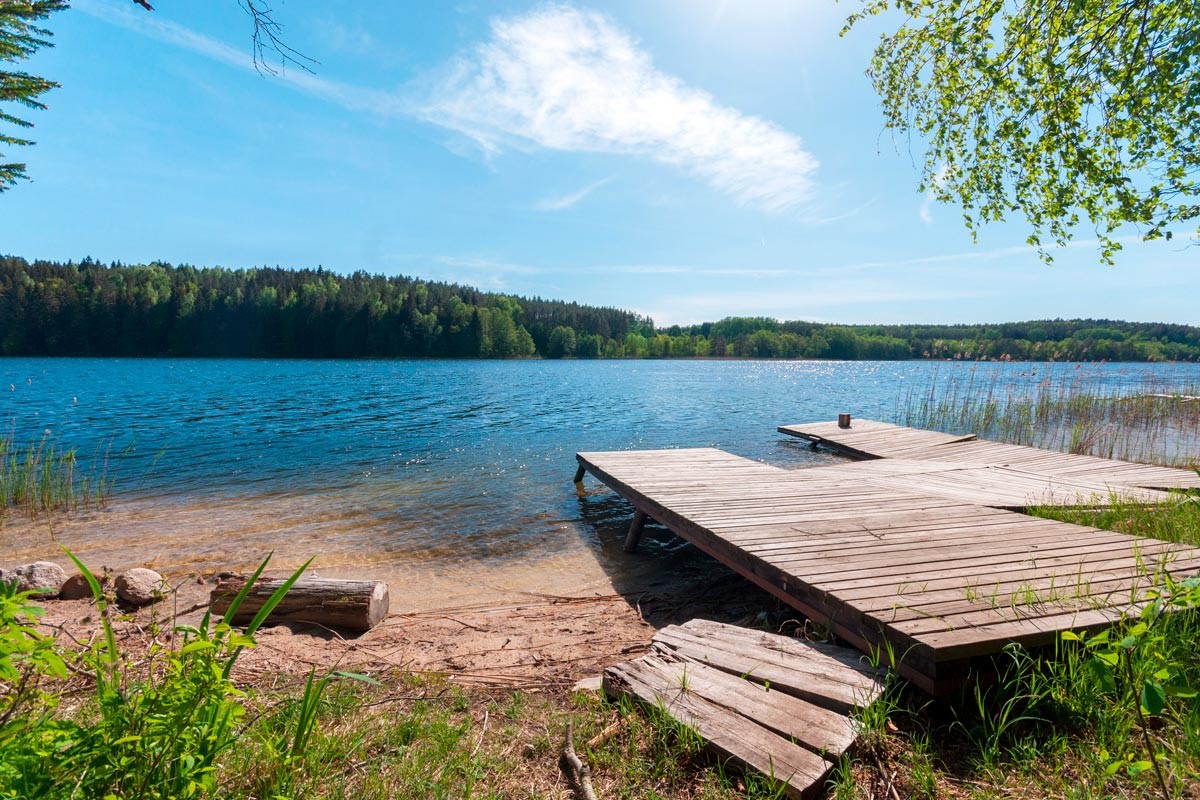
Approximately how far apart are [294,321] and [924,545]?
97.4 meters

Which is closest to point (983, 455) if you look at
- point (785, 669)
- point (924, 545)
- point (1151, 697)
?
point (924, 545)

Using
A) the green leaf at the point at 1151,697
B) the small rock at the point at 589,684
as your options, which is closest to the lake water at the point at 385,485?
the small rock at the point at 589,684

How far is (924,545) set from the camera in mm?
4508

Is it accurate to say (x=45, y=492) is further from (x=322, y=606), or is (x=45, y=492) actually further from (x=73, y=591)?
(x=322, y=606)

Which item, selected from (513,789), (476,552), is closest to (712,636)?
(513,789)

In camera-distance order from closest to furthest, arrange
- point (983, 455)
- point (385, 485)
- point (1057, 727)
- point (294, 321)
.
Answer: point (1057, 727)
point (983, 455)
point (385, 485)
point (294, 321)

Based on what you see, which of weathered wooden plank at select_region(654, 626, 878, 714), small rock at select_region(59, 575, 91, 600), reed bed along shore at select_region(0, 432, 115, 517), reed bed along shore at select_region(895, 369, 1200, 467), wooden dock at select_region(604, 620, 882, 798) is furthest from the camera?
reed bed along shore at select_region(895, 369, 1200, 467)

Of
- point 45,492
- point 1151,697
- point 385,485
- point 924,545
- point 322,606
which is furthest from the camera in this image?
point 385,485

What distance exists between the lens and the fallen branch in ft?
7.52

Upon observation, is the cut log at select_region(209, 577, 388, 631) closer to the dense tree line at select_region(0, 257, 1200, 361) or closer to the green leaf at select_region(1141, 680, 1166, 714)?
the green leaf at select_region(1141, 680, 1166, 714)

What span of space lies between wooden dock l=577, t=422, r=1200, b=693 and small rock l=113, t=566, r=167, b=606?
517cm

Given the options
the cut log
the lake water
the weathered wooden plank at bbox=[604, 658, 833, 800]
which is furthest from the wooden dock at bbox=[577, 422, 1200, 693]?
the cut log

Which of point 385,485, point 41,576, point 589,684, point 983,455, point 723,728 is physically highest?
point 723,728

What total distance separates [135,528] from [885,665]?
10092mm
